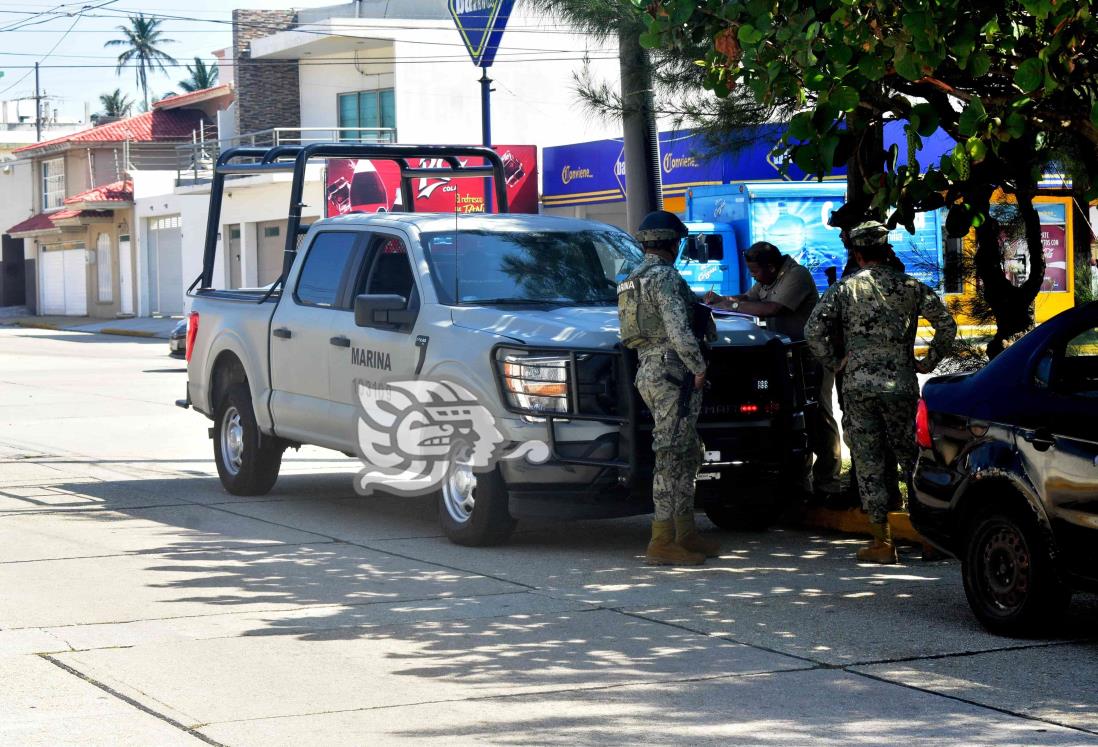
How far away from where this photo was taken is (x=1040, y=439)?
6.93 m

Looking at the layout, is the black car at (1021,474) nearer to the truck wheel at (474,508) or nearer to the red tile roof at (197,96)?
the truck wheel at (474,508)

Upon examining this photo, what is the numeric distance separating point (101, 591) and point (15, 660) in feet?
5.32

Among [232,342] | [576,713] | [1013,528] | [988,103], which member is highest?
[988,103]

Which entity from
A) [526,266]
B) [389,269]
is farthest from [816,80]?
[389,269]

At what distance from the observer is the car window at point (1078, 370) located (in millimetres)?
7008

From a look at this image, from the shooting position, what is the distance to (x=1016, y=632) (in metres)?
7.08

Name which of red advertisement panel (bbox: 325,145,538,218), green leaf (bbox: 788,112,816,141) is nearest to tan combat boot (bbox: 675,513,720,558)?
green leaf (bbox: 788,112,816,141)

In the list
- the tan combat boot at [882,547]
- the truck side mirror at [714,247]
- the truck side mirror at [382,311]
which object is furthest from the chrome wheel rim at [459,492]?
the truck side mirror at [714,247]

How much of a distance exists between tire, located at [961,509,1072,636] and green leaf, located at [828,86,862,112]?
1.95 meters

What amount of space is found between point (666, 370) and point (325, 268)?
3.36m

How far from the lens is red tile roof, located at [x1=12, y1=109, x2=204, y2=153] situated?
57.1 metres

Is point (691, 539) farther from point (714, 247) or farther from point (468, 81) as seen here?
point (468, 81)

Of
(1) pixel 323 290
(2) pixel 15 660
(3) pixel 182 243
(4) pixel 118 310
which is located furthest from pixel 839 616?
(4) pixel 118 310

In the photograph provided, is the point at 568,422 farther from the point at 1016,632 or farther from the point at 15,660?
the point at 15,660
